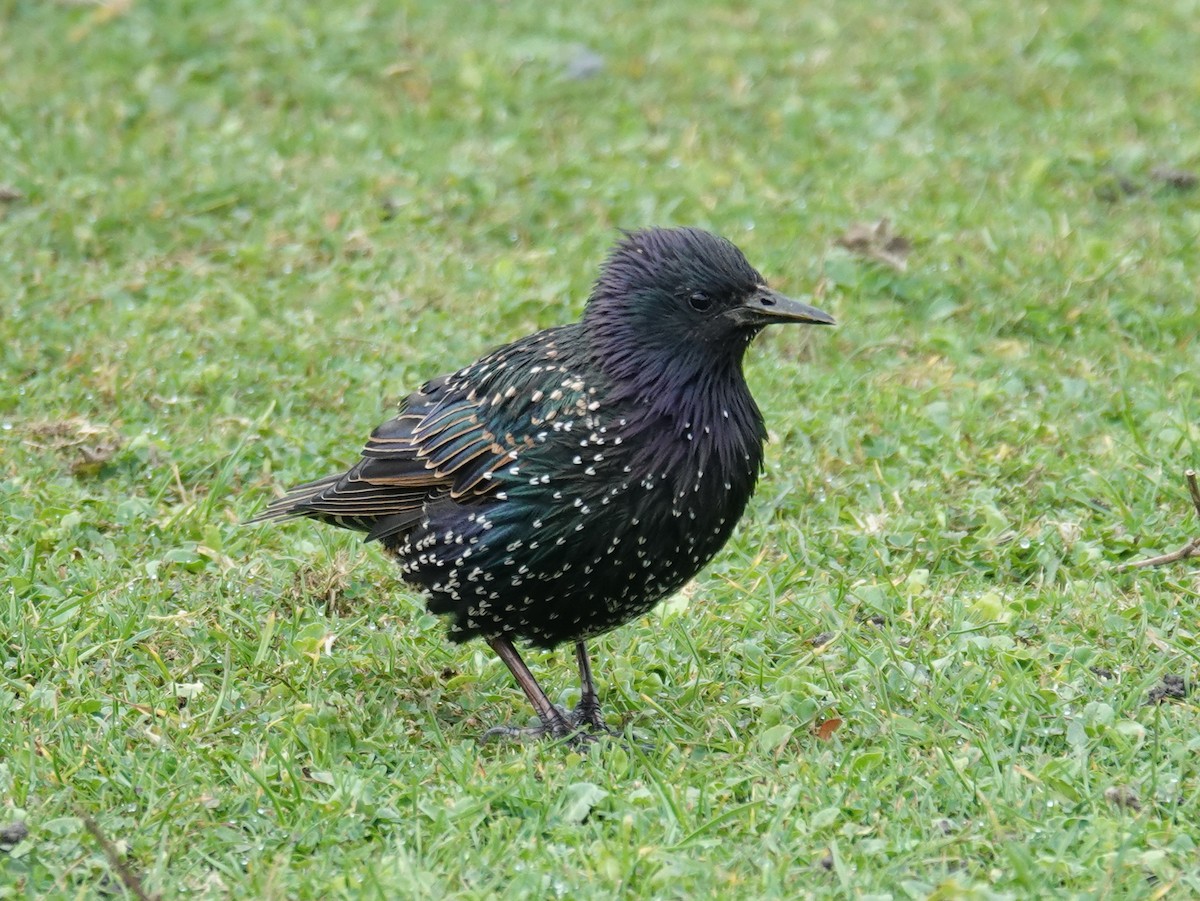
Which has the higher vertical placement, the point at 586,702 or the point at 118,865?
the point at 118,865

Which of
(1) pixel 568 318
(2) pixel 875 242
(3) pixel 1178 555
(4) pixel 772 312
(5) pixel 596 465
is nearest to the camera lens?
(5) pixel 596 465

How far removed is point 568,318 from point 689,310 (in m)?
2.49

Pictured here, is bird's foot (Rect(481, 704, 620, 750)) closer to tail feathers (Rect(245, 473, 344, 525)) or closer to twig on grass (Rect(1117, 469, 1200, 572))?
tail feathers (Rect(245, 473, 344, 525))

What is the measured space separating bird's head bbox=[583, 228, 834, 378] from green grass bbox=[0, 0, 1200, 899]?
0.98 m

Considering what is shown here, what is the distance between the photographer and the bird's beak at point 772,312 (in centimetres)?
494

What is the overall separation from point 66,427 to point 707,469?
2826mm

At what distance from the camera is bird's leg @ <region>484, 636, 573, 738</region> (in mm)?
4992

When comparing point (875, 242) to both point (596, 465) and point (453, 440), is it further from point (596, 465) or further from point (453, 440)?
point (596, 465)

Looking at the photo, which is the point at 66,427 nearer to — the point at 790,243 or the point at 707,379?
the point at 707,379

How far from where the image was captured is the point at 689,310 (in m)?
4.98

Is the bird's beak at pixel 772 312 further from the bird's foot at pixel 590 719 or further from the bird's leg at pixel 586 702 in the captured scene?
the bird's foot at pixel 590 719

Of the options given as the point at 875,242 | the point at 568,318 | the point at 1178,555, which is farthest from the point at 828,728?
the point at 875,242

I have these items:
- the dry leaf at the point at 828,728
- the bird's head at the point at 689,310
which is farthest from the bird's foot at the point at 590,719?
the bird's head at the point at 689,310

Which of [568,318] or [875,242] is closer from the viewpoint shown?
[568,318]
